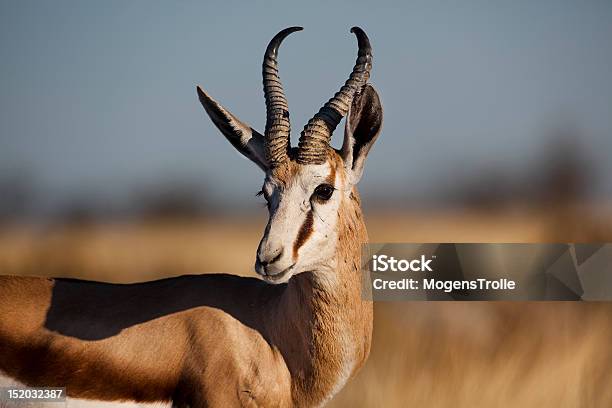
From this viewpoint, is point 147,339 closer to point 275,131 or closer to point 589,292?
point 275,131

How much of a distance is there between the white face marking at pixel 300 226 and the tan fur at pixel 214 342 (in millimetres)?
124

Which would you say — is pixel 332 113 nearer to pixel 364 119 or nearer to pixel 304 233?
pixel 364 119

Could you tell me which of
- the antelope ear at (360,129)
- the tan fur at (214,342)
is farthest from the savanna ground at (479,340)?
the antelope ear at (360,129)

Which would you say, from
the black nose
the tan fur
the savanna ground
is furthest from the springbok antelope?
the savanna ground

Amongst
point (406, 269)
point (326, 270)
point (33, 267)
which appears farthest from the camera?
point (33, 267)

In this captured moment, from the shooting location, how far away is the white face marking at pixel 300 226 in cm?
714

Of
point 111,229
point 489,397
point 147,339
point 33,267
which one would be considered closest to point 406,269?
point 489,397

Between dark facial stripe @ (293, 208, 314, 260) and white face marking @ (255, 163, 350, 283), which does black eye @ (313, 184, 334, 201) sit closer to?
white face marking @ (255, 163, 350, 283)

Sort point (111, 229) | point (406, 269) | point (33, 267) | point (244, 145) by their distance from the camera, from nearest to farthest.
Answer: point (244, 145) → point (406, 269) → point (33, 267) → point (111, 229)

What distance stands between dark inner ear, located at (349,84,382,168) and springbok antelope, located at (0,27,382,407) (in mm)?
11

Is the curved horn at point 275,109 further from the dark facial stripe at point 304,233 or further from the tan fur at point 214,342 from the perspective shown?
the dark facial stripe at point 304,233

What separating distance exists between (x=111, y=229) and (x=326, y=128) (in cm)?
1891

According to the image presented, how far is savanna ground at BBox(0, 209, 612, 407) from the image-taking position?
39.6ft

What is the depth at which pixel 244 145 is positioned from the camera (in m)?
8.25
